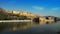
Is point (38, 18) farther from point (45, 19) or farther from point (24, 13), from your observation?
Answer: point (24, 13)

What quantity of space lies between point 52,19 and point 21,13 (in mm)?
18622

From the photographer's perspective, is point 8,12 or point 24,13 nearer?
point 8,12

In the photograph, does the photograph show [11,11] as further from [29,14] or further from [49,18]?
[49,18]

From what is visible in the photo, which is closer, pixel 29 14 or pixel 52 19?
pixel 52 19

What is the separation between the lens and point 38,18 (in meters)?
75.3

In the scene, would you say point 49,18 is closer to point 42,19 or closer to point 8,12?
point 42,19

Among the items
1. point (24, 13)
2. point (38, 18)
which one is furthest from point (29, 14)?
point (38, 18)

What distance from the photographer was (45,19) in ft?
254

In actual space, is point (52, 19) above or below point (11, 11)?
below

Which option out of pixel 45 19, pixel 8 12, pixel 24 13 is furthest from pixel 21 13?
pixel 45 19

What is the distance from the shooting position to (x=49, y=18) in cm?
7825

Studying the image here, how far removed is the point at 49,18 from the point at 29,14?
43.1 feet

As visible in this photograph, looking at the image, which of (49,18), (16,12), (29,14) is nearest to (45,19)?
(49,18)

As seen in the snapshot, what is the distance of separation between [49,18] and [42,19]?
18.2 feet
